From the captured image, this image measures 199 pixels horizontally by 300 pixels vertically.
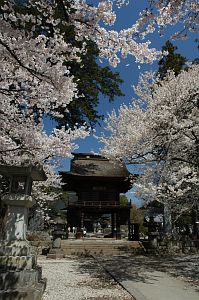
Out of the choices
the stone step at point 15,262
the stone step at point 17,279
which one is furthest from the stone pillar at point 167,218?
the stone step at point 17,279

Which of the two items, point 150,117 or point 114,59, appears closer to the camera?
point 114,59

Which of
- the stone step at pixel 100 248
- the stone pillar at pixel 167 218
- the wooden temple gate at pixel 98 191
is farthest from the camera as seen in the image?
the wooden temple gate at pixel 98 191

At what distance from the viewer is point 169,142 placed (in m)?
12.4

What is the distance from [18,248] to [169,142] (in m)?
8.14

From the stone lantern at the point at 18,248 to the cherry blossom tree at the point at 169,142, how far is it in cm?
640

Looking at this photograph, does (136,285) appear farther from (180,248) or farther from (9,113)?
(180,248)

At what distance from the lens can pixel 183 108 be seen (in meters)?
12.6

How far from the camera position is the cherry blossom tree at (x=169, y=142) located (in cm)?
1251

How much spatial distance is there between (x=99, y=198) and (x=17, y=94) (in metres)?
15.5

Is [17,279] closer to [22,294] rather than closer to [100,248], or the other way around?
[22,294]

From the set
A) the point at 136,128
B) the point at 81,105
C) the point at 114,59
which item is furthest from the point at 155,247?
the point at 114,59

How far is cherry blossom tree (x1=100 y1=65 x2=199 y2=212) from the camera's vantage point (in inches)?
492

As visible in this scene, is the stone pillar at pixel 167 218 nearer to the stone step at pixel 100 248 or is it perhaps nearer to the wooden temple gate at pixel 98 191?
the stone step at pixel 100 248

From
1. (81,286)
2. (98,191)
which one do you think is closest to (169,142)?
(81,286)
